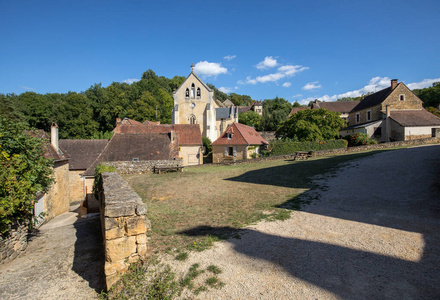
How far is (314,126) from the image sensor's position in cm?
2944

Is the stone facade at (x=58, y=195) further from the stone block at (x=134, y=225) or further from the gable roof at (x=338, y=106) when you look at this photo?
the gable roof at (x=338, y=106)

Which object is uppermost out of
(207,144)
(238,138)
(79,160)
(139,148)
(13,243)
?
(238,138)

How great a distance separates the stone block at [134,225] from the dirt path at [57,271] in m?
1.39

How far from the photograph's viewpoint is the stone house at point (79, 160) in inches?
907

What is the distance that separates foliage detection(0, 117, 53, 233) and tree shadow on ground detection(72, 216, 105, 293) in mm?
2098

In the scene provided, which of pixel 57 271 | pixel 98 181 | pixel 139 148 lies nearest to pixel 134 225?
pixel 57 271

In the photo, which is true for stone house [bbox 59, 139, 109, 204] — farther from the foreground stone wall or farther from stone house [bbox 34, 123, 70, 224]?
the foreground stone wall

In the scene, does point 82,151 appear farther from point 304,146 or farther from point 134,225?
point 304,146

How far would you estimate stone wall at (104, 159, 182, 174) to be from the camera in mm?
17842

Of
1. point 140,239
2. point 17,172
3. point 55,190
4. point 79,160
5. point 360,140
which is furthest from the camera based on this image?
point 360,140

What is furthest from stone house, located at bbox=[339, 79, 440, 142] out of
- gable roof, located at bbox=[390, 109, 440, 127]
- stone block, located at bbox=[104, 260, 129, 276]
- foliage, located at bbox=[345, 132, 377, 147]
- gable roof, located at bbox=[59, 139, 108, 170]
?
gable roof, located at bbox=[59, 139, 108, 170]

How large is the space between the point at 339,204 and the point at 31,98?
219 ft

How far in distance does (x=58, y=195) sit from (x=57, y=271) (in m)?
14.8

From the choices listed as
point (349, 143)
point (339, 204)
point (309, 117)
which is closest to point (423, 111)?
point (349, 143)
